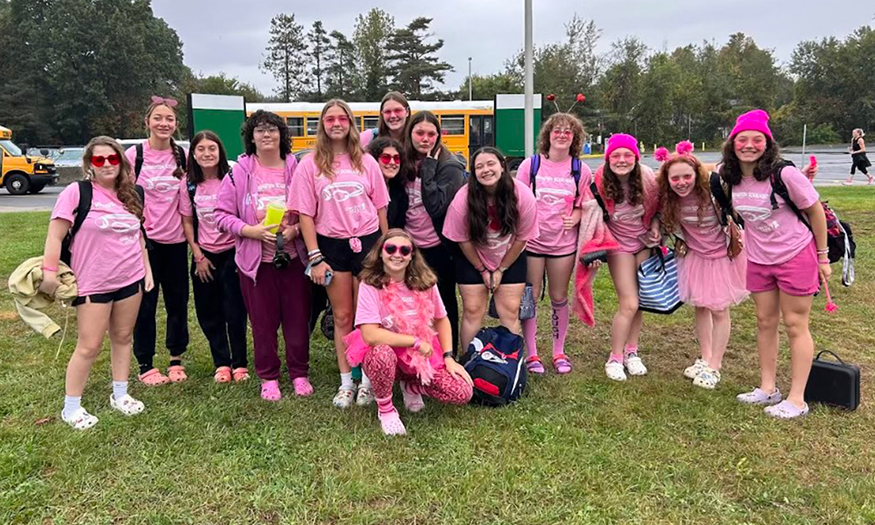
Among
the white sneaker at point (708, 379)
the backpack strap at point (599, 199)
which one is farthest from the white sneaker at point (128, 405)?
the white sneaker at point (708, 379)

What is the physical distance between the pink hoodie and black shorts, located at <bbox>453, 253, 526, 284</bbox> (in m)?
1.02

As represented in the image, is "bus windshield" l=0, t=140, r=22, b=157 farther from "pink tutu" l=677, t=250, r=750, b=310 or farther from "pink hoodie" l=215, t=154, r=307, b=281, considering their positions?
"pink tutu" l=677, t=250, r=750, b=310

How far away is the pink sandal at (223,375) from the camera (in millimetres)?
4324

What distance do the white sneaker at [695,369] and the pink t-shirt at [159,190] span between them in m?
3.73

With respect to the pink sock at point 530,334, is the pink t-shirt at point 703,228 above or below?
above

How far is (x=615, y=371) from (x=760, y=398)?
3.02ft

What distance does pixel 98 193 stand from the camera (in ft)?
11.6

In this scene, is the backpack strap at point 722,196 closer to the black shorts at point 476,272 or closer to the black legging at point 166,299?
the black shorts at point 476,272

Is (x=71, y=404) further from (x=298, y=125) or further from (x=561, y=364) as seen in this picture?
(x=298, y=125)

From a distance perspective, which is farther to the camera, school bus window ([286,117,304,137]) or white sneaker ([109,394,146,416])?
school bus window ([286,117,304,137])

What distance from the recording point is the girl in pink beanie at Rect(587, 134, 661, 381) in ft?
13.6

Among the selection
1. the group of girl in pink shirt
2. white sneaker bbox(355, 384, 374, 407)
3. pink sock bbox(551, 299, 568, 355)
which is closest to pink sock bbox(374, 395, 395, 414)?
the group of girl in pink shirt

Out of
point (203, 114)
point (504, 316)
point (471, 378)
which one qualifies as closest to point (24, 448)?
point (471, 378)

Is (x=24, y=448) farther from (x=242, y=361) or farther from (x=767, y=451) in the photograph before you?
(x=767, y=451)
